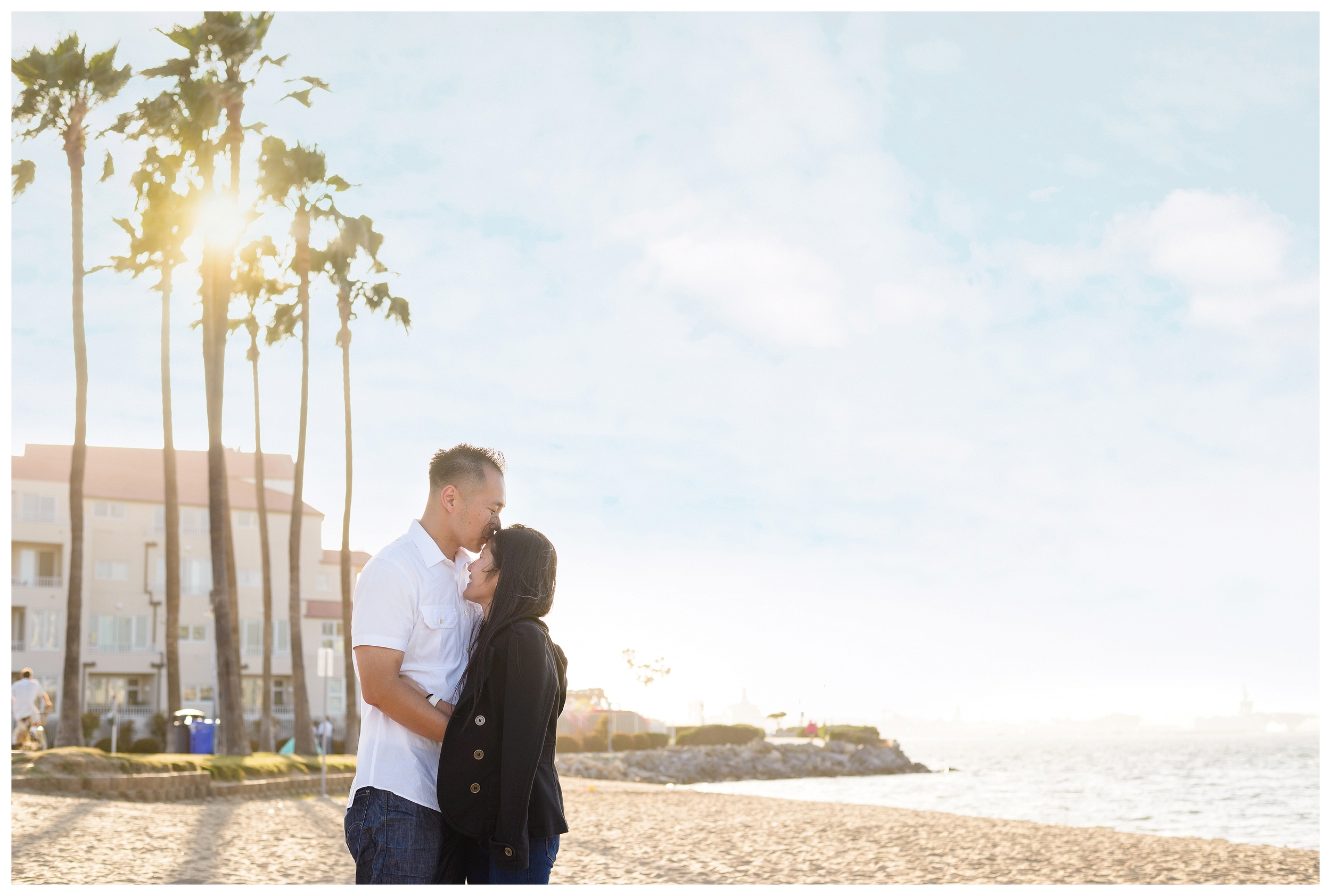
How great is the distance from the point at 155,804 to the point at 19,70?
15.7 m

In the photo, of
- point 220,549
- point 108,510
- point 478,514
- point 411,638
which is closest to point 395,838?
point 411,638

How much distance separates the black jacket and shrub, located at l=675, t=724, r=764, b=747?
246 ft

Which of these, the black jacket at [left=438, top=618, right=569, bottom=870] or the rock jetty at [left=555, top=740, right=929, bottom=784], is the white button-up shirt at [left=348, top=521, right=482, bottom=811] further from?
the rock jetty at [left=555, top=740, right=929, bottom=784]

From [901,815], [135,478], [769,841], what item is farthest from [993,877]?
[135,478]

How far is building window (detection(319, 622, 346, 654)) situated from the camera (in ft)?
187

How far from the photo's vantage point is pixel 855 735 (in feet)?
327

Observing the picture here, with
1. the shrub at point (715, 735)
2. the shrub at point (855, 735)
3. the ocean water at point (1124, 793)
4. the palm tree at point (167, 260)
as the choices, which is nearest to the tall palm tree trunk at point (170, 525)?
the palm tree at point (167, 260)

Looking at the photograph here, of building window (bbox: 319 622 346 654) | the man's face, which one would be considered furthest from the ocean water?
the man's face

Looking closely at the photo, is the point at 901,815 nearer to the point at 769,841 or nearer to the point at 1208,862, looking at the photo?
the point at 769,841

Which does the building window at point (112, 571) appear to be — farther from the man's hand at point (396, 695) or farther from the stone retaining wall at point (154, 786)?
the man's hand at point (396, 695)

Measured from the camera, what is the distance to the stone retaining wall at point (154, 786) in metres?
16.0

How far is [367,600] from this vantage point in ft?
11.3

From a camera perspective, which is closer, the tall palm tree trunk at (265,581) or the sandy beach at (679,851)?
the sandy beach at (679,851)

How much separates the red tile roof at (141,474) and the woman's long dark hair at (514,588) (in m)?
46.7
